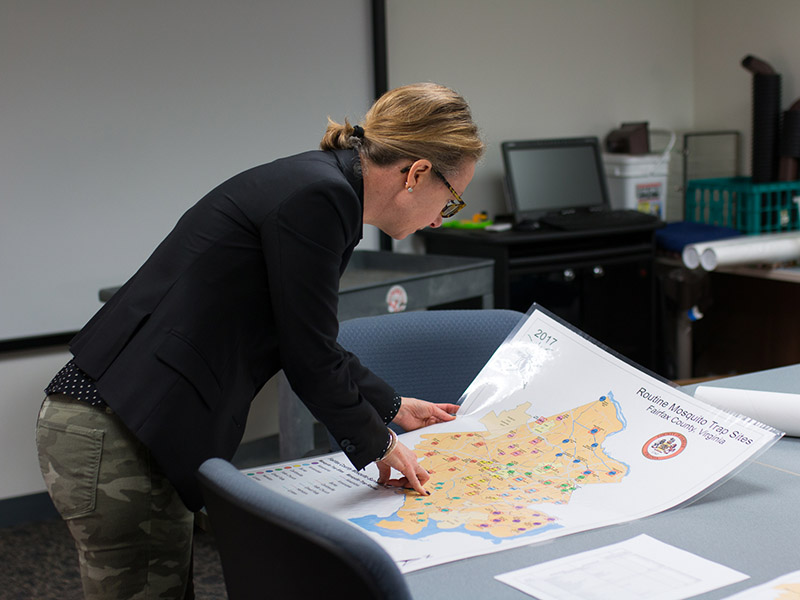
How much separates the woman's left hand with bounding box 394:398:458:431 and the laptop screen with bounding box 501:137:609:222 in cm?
211

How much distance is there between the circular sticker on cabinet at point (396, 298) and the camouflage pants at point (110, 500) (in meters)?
1.38

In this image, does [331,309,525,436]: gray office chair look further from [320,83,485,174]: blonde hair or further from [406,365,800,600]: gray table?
[406,365,800,600]: gray table

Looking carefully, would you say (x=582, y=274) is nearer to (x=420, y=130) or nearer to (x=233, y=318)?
(x=420, y=130)

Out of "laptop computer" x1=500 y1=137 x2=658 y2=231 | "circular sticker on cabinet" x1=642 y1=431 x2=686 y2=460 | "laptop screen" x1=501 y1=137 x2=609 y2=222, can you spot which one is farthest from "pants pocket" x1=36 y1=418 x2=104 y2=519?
"laptop screen" x1=501 y1=137 x2=609 y2=222

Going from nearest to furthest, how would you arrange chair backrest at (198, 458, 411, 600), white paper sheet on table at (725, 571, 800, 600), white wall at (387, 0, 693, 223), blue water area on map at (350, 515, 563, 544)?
1. chair backrest at (198, 458, 411, 600)
2. white paper sheet on table at (725, 571, 800, 600)
3. blue water area on map at (350, 515, 563, 544)
4. white wall at (387, 0, 693, 223)

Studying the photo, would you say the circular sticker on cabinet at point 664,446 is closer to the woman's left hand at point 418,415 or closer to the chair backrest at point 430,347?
the woman's left hand at point 418,415

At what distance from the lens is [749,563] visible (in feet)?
3.13

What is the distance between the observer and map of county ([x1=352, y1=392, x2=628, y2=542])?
3.59ft

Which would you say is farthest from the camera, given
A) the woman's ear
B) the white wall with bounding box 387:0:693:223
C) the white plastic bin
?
the white plastic bin

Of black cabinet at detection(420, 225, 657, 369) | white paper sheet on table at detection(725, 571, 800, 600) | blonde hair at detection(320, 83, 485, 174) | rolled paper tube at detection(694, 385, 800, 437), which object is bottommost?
black cabinet at detection(420, 225, 657, 369)

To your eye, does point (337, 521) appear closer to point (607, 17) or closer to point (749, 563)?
point (749, 563)

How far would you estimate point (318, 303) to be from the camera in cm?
117

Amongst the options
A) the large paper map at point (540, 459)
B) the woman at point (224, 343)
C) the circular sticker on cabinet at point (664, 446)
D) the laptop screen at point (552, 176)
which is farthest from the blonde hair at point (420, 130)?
the laptop screen at point (552, 176)

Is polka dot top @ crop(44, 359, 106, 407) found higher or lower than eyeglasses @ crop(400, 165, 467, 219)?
lower
